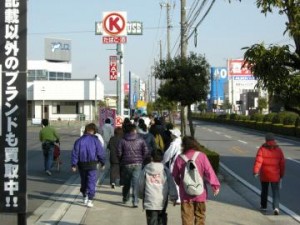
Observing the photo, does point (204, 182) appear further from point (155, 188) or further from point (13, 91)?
point (13, 91)

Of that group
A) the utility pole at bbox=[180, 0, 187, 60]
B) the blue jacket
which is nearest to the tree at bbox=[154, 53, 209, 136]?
the utility pole at bbox=[180, 0, 187, 60]

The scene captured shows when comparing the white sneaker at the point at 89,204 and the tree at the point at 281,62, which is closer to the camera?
the tree at the point at 281,62

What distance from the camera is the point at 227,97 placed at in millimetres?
125812

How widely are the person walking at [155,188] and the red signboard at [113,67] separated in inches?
595

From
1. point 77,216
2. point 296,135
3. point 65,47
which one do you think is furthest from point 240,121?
point 77,216

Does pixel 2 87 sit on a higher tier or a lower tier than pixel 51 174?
higher

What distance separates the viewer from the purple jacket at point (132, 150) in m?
10.8

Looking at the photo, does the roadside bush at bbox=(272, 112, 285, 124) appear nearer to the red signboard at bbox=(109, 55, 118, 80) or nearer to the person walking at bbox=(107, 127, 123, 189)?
the red signboard at bbox=(109, 55, 118, 80)

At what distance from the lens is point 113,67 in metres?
22.5

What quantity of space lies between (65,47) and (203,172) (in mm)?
96766

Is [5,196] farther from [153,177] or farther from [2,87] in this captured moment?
[153,177]

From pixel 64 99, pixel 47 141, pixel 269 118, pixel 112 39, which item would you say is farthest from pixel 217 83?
pixel 47 141

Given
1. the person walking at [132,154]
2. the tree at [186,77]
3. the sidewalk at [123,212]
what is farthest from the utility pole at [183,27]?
the person walking at [132,154]

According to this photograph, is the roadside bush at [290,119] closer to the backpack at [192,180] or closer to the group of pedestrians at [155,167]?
the group of pedestrians at [155,167]
